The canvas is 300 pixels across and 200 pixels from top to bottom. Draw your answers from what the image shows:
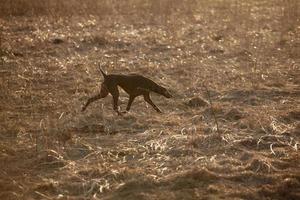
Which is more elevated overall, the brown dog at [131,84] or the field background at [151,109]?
the brown dog at [131,84]

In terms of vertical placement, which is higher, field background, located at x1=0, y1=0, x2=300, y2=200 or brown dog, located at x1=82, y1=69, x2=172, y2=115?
brown dog, located at x1=82, y1=69, x2=172, y2=115

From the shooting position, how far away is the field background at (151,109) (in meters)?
6.91

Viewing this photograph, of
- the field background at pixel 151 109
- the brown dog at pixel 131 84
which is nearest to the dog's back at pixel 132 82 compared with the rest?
the brown dog at pixel 131 84

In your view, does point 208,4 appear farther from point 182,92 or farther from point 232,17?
point 182,92

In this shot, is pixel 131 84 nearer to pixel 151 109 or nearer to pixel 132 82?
pixel 132 82

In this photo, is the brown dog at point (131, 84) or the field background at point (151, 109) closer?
the field background at point (151, 109)

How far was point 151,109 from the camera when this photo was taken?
998cm

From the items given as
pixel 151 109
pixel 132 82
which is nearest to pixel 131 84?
pixel 132 82

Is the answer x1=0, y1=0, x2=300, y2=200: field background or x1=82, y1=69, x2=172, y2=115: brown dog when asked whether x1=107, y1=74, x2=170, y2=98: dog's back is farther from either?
x1=0, y1=0, x2=300, y2=200: field background

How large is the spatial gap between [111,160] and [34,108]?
2630 millimetres

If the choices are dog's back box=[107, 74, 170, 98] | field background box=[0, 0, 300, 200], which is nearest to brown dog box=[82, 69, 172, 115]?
dog's back box=[107, 74, 170, 98]

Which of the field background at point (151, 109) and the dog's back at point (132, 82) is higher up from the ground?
the dog's back at point (132, 82)

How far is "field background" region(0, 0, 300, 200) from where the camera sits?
6.91 metres

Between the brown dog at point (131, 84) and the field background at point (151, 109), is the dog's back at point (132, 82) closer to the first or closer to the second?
the brown dog at point (131, 84)
